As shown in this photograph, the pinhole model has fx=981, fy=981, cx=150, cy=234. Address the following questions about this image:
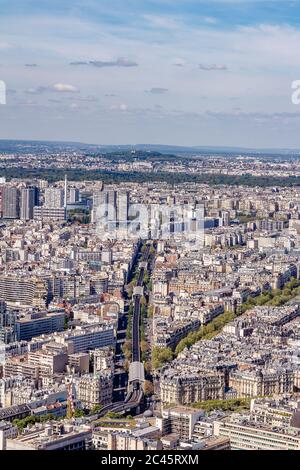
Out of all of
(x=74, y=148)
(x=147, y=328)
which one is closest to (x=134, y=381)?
(x=147, y=328)

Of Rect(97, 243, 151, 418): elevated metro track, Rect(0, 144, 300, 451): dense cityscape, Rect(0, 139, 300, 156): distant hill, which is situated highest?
Rect(0, 139, 300, 156): distant hill

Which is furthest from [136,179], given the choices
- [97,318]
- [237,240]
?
[97,318]

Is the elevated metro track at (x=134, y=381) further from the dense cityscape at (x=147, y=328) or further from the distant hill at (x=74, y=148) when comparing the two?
the distant hill at (x=74, y=148)

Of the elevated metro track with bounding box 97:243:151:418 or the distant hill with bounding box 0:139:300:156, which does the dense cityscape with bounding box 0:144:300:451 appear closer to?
the elevated metro track with bounding box 97:243:151:418

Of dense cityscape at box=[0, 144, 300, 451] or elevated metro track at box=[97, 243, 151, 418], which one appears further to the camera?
elevated metro track at box=[97, 243, 151, 418]

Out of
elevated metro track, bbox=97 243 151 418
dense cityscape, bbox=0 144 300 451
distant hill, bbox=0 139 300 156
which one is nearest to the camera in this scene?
dense cityscape, bbox=0 144 300 451

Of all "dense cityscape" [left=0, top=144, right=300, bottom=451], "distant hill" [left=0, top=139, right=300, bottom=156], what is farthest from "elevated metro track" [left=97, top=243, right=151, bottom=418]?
"distant hill" [left=0, top=139, right=300, bottom=156]

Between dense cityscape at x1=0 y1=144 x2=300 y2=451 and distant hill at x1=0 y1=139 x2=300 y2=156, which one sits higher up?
distant hill at x1=0 y1=139 x2=300 y2=156

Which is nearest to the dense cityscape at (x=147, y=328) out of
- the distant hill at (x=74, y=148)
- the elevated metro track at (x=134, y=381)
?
the elevated metro track at (x=134, y=381)
